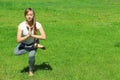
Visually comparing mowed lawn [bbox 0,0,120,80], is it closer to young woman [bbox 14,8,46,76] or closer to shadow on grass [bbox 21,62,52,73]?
shadow on grass [bbox 21,62,52,73]

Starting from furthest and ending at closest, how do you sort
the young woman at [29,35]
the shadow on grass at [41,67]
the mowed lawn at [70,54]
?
1. the shadow on grass at [41,67]
2. the mowed lawn at [70,54]
3. the young woman at [29,35]

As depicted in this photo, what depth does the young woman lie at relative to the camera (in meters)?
9.76

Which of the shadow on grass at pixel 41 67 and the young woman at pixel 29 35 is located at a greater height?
the young woman at pixel 29 35

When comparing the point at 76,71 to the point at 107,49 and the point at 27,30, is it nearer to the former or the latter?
the point at 27,30

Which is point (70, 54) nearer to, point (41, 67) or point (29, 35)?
point (41, 67)

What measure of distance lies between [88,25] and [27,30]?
406 inches

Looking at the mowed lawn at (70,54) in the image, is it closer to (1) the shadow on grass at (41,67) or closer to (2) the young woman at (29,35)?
(1) the shadow on grass at (41,67)

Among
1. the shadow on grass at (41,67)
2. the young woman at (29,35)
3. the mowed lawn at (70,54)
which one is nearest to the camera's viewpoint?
the young woman at (29,35)

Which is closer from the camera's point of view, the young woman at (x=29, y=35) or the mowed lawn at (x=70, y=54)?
the young woman at (x=29, y=35)

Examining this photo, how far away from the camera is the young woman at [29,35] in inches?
384

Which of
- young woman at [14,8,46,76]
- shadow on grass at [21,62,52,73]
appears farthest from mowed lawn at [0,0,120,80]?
young woman at [14,8,46,76]

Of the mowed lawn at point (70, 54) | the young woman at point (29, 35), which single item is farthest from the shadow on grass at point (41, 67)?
the young woman at point (29, 35)

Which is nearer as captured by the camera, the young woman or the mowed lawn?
the young woman

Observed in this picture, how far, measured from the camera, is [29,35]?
9.86 metres
